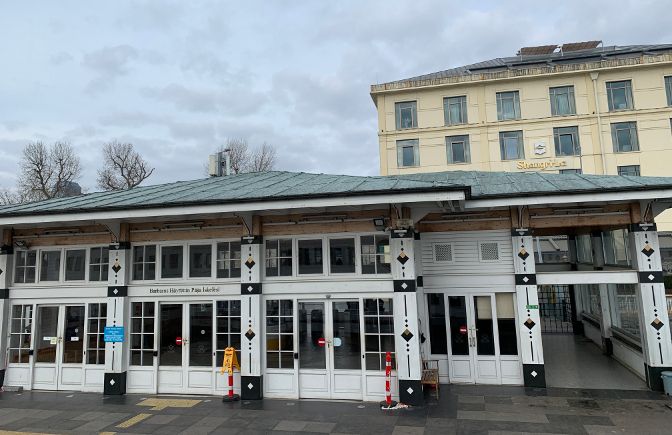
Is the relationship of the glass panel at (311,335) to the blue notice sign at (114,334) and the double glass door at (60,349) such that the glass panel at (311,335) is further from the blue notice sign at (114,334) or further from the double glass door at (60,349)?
the double glass door at (60,349)

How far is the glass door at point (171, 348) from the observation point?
10.1m

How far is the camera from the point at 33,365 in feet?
35.7

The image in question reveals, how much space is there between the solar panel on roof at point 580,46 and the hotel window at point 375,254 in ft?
98.0

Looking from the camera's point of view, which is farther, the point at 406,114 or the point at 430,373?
the point at 406,114

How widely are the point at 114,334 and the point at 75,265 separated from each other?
2.21 meters

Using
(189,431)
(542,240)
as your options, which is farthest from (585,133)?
(189,431)

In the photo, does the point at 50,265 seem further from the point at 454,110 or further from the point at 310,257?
the point at 454,110

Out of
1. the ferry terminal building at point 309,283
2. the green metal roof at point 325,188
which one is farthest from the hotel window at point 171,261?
the green metal roof at point 325,188

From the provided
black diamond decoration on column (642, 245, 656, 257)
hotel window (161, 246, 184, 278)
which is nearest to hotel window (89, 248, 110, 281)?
hotel window (161, 246, 184, 278)

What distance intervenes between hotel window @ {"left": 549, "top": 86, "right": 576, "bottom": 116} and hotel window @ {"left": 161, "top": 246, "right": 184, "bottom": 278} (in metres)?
25.2

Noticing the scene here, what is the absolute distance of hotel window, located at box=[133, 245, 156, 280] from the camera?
10578 mm

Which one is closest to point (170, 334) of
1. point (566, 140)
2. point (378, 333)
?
point (378, 333)

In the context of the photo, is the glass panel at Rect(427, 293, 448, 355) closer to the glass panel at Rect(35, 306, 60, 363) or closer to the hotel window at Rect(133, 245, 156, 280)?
the hotel window at Rect(133, 245, 156, 280)

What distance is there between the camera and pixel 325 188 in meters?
8.98
